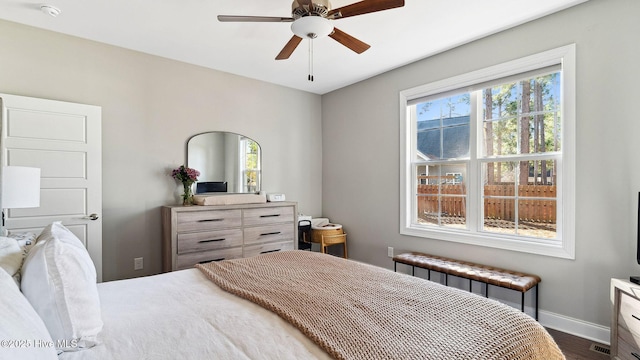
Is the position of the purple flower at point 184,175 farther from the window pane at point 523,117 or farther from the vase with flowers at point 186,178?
the window pane at point 523,117

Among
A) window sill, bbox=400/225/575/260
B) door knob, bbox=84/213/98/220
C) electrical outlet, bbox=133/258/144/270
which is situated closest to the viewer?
window sill, bbox=400/225/575/260

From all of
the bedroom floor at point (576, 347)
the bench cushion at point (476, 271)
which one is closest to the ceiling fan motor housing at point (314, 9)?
the bench cushion at point (476, 271)

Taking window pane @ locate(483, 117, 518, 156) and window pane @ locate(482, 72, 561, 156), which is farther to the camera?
window pane @ locate(483, 117, 518, 156)

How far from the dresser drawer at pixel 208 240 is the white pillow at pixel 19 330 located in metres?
2.22

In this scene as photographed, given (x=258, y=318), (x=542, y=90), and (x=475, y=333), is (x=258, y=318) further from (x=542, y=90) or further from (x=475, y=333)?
(x=542, y=90)

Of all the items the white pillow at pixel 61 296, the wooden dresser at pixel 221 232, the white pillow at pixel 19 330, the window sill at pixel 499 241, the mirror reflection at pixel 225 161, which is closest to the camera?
the white pillow at pixel 19 330

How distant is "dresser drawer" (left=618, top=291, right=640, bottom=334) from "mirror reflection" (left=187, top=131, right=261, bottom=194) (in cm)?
357

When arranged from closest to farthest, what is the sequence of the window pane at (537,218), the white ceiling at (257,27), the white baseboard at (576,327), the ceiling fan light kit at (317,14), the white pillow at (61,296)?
the white pillow at (61,296) < the ceiling fan light kit at (317,14) < the white baseboard at (576,327) < the white ceiling at (257,27) < the window pane at (537,218)

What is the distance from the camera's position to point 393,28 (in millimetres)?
2721

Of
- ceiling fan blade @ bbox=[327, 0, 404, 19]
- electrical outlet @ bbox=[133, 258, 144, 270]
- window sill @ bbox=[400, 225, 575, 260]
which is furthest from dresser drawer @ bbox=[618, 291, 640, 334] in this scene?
electrical outlet @ bbox=[133, 258, 144, 270]

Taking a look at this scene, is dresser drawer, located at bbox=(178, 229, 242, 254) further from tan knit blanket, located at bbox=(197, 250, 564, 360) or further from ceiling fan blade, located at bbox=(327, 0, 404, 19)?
ceiling fan blade, located at bbox=(327, 0, 404, 19)

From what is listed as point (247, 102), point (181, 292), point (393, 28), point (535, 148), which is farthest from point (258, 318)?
point (247, 102)

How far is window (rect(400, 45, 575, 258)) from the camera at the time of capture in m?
2.56

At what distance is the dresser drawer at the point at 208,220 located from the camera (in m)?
3.08
